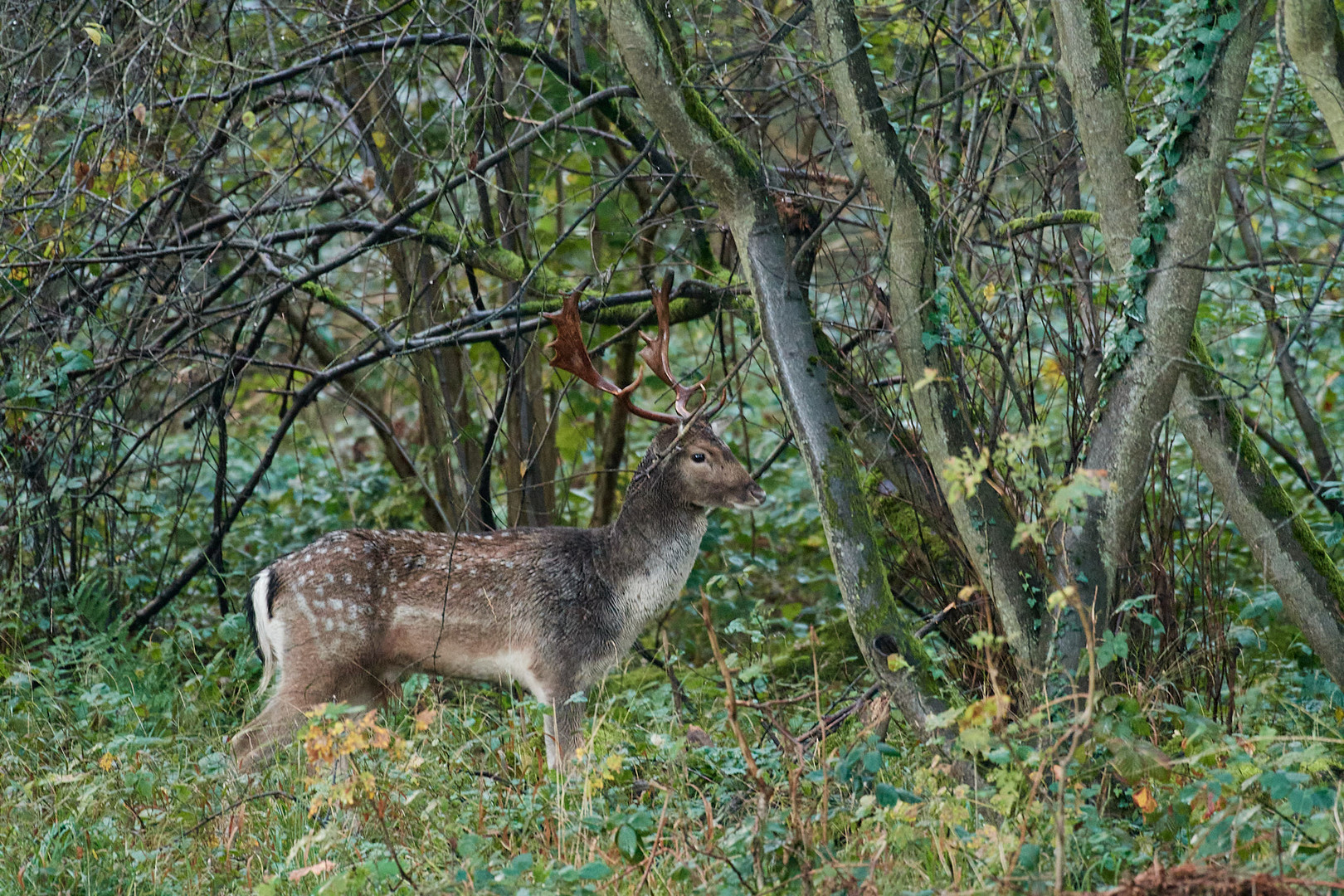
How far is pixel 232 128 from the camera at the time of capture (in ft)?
23.7

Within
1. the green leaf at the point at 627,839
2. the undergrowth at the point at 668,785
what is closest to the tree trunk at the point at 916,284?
the undergrowth at the point at 668,785

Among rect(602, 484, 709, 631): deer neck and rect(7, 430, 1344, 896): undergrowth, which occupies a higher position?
rect(602, 484, 709, 631): deer neck

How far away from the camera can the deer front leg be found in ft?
18.3

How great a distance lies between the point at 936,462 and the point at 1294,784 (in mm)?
1667

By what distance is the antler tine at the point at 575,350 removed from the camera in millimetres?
5695

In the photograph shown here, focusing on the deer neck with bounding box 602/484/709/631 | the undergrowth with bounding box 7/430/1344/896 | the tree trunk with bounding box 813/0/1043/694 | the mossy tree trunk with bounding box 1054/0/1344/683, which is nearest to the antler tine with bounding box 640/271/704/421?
the deer neck with bounding box 602/484/709/631

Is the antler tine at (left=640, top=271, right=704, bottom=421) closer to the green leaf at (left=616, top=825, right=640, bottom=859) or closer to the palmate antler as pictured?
the palmate antler

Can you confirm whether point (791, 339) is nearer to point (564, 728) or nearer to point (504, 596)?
point (504, 596)

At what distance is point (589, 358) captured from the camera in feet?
19.6

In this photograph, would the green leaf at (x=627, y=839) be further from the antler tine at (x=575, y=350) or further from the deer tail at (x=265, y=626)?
the deer tail at (x=265, y=626)

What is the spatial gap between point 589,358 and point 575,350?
115mm

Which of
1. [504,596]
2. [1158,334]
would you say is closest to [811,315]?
[1158,334]

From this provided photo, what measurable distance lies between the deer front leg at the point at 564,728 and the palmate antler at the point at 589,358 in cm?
129

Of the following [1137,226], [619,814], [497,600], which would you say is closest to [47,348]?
[497,600]
